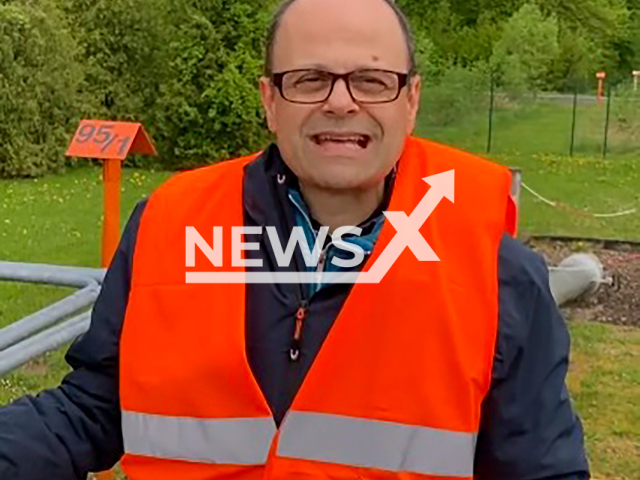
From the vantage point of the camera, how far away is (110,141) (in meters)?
4.00

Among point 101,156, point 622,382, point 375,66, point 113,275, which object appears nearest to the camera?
point 375,66

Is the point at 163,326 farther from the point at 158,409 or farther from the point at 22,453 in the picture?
the point at 22,453

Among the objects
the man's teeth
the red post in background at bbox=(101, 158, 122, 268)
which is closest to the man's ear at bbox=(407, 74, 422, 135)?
the man's teeth

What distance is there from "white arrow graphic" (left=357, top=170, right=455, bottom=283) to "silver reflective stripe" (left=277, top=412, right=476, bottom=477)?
0.22m

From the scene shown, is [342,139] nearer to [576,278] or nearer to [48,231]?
[576,278]

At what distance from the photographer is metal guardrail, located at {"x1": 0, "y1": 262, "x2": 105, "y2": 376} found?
3.67m

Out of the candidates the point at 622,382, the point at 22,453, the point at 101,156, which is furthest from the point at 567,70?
the point at 22,453

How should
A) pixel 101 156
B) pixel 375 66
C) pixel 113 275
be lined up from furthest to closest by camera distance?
pixel 101 156 → pixel 113 275 → pixel 375 66

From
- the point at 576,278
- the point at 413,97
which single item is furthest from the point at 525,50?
the point at 413,97

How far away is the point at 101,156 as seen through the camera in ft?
12.8

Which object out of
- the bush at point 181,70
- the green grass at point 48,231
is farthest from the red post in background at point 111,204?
the bush at point 181,70

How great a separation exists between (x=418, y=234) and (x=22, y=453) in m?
0.71

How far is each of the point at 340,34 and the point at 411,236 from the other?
328 mm

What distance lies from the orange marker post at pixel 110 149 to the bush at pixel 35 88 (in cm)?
1181
